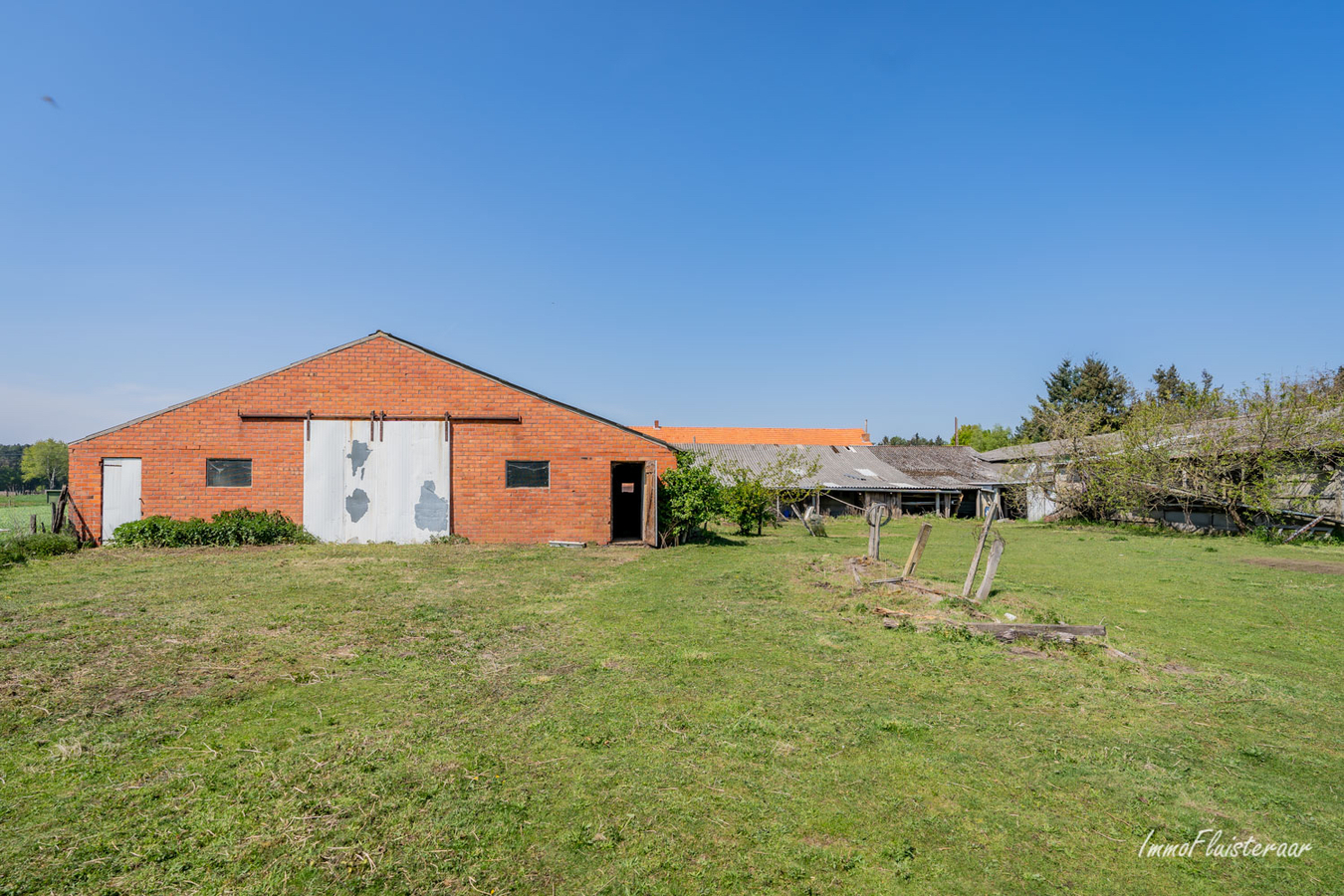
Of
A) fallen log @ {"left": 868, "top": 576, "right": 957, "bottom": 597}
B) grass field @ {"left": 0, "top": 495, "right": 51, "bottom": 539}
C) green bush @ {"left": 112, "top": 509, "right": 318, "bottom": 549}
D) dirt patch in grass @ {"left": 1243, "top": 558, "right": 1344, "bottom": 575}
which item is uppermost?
green bush @ {"left": 112, "top": 509, "right": 318, "bottom": 549}

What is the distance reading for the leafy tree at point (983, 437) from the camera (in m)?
68.1

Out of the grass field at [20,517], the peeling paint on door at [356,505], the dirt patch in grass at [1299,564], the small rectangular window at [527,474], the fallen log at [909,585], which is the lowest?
the dirt patch in grass at [1299,564]

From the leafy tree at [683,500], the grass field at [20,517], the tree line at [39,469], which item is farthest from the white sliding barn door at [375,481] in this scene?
the tree line at [39,469]

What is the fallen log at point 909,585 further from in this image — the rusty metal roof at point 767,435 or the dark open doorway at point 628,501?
the rusty metal roof at point 767,435

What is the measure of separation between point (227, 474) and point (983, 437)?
67716mm

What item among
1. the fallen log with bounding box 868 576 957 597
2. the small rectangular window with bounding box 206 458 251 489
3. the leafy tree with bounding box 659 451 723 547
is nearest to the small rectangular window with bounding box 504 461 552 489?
the leafy tree with bounding box 659 451 723 547

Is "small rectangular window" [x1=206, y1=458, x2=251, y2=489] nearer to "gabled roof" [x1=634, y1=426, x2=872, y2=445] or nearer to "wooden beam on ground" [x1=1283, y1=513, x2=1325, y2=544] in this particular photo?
"wooden beam on ground" [x1=1283, y1=513, x2=1325, y2=544]

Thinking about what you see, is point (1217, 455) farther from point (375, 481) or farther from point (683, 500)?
point (375, 481)

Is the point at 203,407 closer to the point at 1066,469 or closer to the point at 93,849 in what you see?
the point at 93,849

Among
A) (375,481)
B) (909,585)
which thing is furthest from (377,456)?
(909,585)

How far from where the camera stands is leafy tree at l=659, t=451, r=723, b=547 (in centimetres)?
1953

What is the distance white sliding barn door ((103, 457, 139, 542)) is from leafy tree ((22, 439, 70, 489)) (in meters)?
85.7

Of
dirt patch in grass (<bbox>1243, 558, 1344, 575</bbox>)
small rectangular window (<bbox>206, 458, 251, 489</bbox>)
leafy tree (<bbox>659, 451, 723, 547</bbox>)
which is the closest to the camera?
dirt patch in grass (<bbox>1243, 558, 1344, 575</bbox>)

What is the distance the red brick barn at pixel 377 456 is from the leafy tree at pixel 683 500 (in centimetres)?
52
